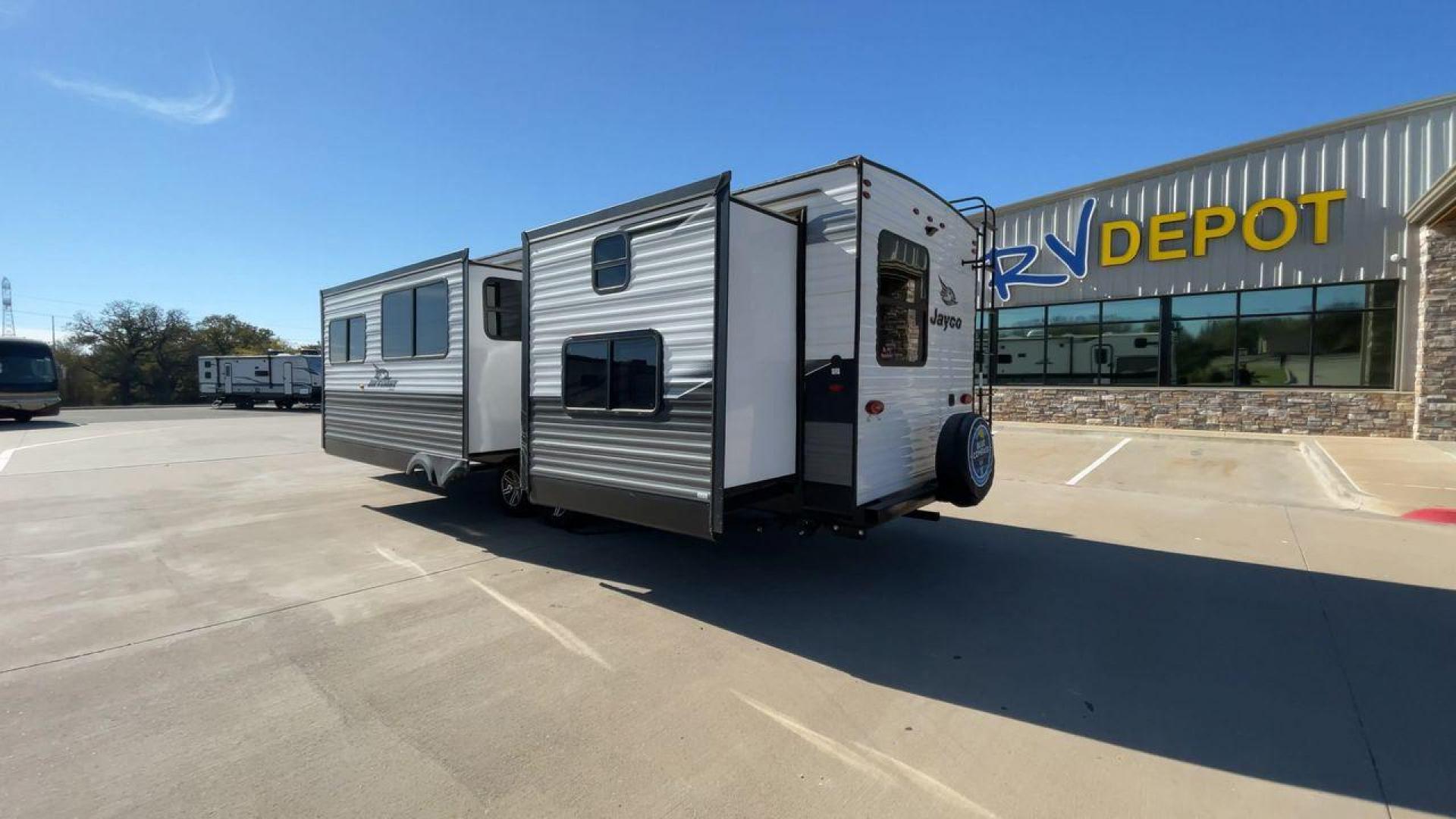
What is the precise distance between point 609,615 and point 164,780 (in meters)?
2.43

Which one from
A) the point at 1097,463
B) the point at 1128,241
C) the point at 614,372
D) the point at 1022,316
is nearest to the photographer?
the point at 614,372

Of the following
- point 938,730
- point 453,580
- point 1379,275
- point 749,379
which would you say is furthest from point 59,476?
point 1379,275

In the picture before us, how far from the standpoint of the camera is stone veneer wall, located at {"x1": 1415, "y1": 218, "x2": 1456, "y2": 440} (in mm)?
12828

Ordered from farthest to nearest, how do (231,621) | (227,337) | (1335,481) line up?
(227,337) → (1335,481) → (231,621)

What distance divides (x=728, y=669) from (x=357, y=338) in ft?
24.6

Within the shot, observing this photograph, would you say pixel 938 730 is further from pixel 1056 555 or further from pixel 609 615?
pixel 1056 555

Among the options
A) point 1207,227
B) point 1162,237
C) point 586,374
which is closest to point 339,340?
point 586,374

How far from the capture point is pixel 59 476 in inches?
420

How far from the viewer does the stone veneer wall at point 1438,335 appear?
1283 centimetres

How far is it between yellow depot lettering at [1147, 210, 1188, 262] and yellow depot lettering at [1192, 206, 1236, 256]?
241 millimetres

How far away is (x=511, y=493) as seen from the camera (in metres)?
7.61

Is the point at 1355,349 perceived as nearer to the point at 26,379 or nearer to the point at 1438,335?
the point at 1438,335

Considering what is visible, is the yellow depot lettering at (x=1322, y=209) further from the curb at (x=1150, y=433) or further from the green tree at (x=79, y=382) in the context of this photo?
the green tree at (x=79, y=382)

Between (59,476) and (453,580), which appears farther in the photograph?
(59,476)
